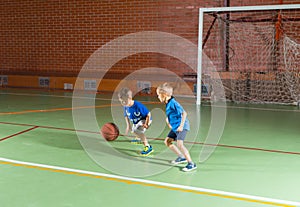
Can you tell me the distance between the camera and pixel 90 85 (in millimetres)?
15094

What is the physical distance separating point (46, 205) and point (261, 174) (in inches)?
99.2

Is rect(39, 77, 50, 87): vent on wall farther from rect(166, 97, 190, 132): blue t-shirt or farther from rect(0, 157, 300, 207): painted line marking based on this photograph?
rect(166, 97, 190, 132): blue t-shirt

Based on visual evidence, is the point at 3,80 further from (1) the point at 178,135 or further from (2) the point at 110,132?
(1) the point at 178,135

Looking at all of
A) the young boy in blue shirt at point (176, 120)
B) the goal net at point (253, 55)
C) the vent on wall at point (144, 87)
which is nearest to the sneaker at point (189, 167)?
the young boy in blue shirt at point (176, 120)

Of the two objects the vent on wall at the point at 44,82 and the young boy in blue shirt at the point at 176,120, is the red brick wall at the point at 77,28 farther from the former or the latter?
the young boy in blue shirt at the point at 176,120

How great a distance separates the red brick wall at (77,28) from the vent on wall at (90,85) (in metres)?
0.67

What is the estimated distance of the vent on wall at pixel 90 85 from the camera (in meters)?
15.0

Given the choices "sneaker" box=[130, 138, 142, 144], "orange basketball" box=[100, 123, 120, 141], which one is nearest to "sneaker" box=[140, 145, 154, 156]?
"sneaker" box=[130, 138, 142, 144]

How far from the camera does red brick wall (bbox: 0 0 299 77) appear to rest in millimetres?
13773

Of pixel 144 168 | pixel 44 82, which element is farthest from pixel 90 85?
pixel 144 168

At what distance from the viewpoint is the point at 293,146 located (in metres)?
6.68

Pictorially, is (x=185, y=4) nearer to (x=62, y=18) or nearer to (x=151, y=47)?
(x=151, y=47)

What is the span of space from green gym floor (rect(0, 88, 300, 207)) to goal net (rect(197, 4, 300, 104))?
2778 mm

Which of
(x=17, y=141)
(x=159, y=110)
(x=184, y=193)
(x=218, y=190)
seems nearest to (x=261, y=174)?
(x=218, y=190)
